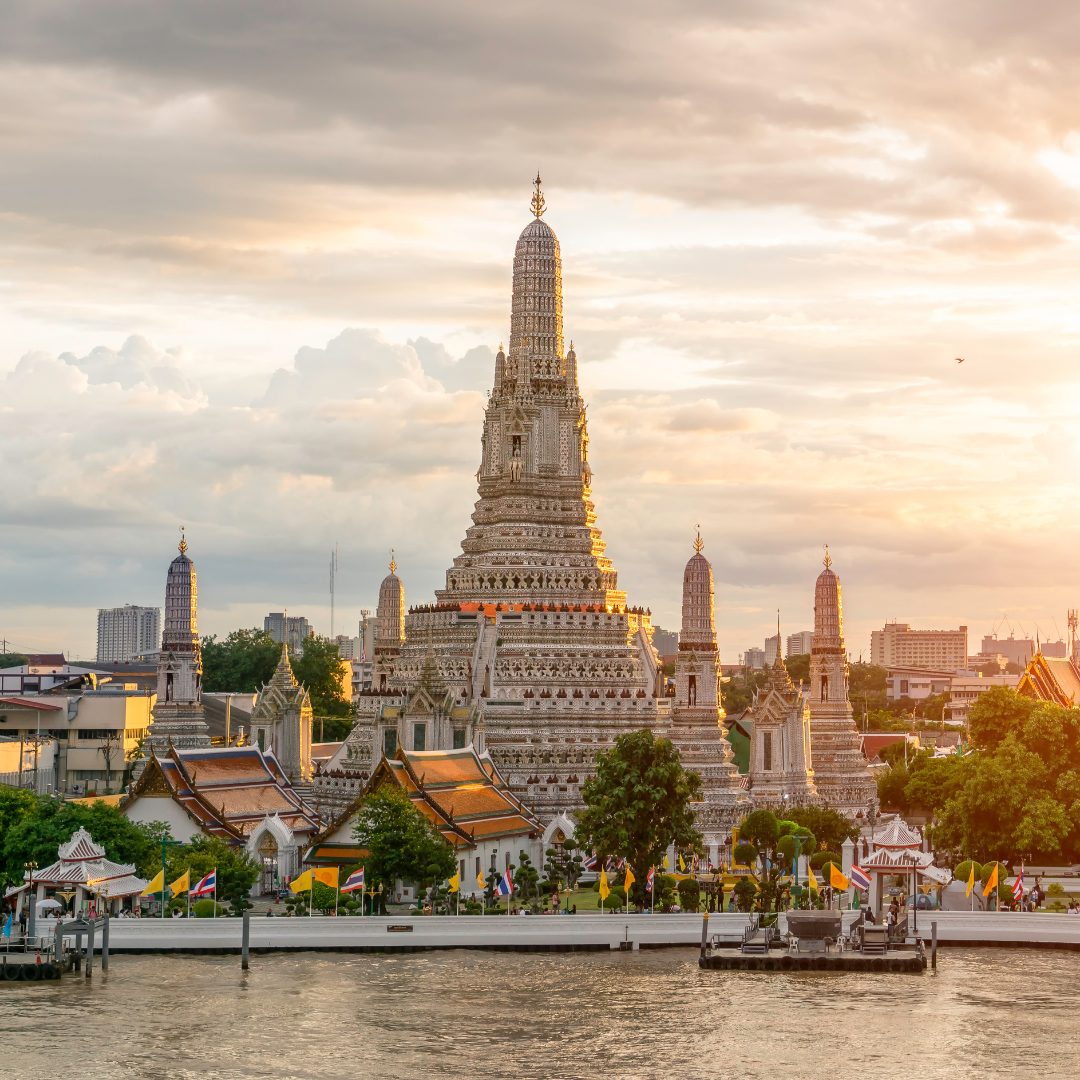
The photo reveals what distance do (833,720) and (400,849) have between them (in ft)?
161

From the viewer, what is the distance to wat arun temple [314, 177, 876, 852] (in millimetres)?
102375

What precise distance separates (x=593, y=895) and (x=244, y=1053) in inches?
1314

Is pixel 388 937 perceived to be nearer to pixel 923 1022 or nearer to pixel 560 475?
pixel 923 1022

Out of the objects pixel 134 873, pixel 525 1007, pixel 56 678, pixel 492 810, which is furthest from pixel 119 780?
pixel 525 1007

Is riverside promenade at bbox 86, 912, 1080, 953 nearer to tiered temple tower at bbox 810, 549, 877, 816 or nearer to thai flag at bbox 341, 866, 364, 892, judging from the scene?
thai flag at bbox 341, 866, 364, 892

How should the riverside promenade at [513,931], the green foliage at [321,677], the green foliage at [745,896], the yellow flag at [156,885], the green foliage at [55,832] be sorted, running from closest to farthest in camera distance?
the riverside promenade at [513,931] → the yellow flag at [156,885] → the green foliage at [745,896] → the green foliage at [55,832] → the green foliage at [321,677]

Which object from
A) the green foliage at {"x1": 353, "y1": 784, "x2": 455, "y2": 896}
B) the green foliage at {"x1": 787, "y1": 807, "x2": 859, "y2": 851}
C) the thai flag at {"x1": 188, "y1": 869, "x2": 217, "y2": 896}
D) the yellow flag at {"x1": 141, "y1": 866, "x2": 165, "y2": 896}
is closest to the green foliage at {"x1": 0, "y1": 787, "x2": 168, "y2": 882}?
the yellow flag at {"x1": 141, "y1": 866, "x2": 165, "y2": 896}

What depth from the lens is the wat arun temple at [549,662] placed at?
4031 inches

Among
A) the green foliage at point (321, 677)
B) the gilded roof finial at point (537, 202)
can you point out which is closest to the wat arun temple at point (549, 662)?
the gilded roof finial at point (537, 202)

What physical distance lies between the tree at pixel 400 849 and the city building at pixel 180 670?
33706mm

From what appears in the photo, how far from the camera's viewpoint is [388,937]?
73.0m

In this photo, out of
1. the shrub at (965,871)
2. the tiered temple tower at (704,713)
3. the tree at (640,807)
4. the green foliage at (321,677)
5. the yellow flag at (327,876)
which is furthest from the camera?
the green foliage at (321,677)

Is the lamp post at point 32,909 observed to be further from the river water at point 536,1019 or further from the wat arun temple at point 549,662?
the wat arun temple at point 549,662

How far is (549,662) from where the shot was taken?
10544cm
